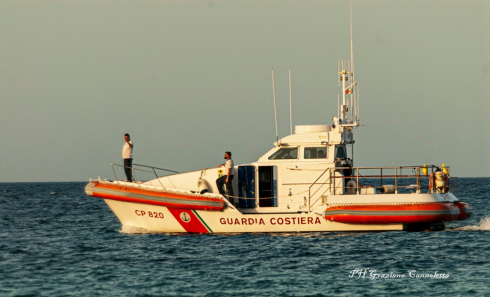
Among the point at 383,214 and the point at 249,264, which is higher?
the point at 383,214

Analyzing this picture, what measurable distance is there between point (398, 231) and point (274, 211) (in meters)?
3.44

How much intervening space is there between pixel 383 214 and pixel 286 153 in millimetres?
3196

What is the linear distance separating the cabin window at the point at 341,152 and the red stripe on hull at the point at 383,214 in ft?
6.09

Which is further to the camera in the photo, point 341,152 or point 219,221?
point 341,152

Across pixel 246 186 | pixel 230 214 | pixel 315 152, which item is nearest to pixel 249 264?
pixel 230 214

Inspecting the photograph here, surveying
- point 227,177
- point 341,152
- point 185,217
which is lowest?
point 185,217

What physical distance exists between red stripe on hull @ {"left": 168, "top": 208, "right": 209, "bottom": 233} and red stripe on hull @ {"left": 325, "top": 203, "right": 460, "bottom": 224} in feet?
11.7

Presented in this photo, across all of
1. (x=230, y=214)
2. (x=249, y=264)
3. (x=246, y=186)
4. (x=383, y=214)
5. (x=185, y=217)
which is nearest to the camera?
(x=249, y=264)

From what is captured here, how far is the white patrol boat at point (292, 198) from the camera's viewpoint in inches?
715

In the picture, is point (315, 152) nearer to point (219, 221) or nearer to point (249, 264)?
point (219, 221)

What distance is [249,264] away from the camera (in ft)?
50.3

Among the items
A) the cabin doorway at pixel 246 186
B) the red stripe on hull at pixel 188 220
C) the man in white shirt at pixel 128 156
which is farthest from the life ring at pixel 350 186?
the man in white shirt at pixel 128 156

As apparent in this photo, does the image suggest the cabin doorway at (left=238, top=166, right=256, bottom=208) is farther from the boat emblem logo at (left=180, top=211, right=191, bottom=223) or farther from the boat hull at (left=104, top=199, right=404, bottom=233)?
the boat emblem logo at (left=180, top=211, right=191, bottom=223)

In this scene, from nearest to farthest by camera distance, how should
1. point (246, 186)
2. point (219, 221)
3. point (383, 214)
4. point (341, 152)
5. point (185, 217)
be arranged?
point (383, 214), point (219, 221), point (185, 217), point (246, 186), point (341, 152)
